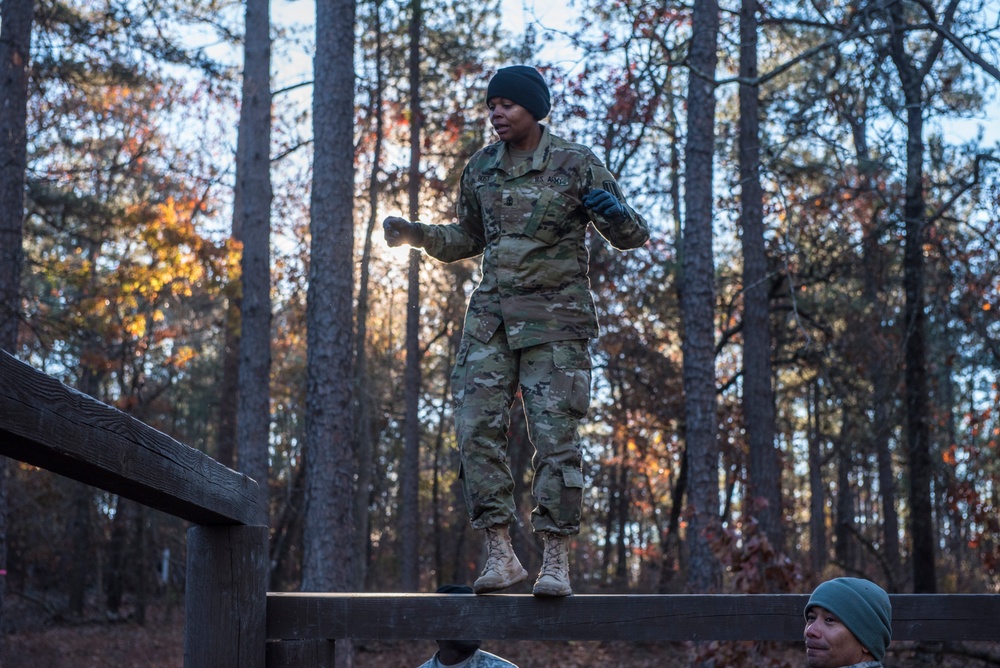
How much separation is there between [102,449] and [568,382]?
1986 mm

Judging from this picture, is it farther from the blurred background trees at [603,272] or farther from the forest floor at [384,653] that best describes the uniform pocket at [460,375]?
the forest floor at [384,653]

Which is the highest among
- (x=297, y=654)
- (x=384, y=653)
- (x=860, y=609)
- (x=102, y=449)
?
(x=102, y=449)

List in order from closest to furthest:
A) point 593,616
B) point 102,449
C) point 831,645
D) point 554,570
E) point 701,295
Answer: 1. point 102,449
2. point 831,645
3. point 593,616
4. point 554,570
5. point 701,295

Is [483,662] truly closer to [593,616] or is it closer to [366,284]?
[593,616]

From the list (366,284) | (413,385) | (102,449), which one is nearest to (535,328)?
(102,449)

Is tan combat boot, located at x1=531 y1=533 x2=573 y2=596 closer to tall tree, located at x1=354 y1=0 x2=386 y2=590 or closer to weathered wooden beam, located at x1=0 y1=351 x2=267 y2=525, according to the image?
weathered wooden beam, located at x1=0 y1=351 x2=267 y2=525

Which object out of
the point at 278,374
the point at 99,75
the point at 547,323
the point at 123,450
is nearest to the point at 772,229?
the point at 99,75

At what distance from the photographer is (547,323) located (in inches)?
173

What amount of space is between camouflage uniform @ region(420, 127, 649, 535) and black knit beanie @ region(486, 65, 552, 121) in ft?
0.66

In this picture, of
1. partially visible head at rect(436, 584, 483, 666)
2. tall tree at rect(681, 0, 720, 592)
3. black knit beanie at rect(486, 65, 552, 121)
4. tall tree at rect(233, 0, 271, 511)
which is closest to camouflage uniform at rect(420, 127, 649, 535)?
black knit beanie at rect(486, 65, 552, 121)

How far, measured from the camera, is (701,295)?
11.4m

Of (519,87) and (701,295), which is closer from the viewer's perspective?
(519,87)

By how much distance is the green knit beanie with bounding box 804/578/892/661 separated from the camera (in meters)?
3.33

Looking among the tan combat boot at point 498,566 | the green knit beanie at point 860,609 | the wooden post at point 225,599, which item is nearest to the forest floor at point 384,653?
the tan combat boot at point 498,566
